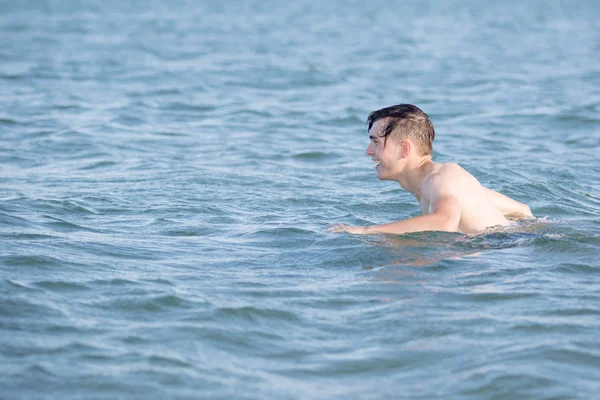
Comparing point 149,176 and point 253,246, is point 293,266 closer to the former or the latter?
point 253,246

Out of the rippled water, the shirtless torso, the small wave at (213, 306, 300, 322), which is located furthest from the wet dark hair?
the small wave at (213, 306, 300, 322)

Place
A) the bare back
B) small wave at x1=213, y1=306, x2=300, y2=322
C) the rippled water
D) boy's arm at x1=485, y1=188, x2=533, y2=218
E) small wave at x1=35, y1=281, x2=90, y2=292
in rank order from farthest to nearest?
boy's arm at x1=485, y1=188, x2=533, y2=218
the bare back
small wave at x1=35, y1=281, x2=90, y2=292
small wave at x1=213, y1=306, x2=300, y2=322
the rippled water

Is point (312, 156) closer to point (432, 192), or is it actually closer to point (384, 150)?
point (384, 150)

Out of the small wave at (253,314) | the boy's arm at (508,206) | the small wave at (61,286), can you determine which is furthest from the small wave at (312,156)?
the small wave at (253,314)

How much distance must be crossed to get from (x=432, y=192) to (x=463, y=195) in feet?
0.68

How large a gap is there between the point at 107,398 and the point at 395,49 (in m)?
21.0

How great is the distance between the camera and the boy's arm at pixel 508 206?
6.89 meters

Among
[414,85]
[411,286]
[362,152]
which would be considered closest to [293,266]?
[411,286]

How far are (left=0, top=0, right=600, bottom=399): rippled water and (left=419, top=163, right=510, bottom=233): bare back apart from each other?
0.43 ft

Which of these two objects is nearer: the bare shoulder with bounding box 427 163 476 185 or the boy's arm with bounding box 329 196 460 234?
the boy's arm with bounding box 329 196 460 234

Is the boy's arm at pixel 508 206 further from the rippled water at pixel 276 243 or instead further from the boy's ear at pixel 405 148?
the boy's ear at pixel 405 148

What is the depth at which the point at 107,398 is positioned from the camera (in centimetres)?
387

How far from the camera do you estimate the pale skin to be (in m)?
6.10

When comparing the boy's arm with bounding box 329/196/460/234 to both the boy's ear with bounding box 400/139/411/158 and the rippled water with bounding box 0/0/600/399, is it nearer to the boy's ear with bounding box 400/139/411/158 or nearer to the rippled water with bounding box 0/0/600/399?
the rippled water with bounding box 0/0/600/399
